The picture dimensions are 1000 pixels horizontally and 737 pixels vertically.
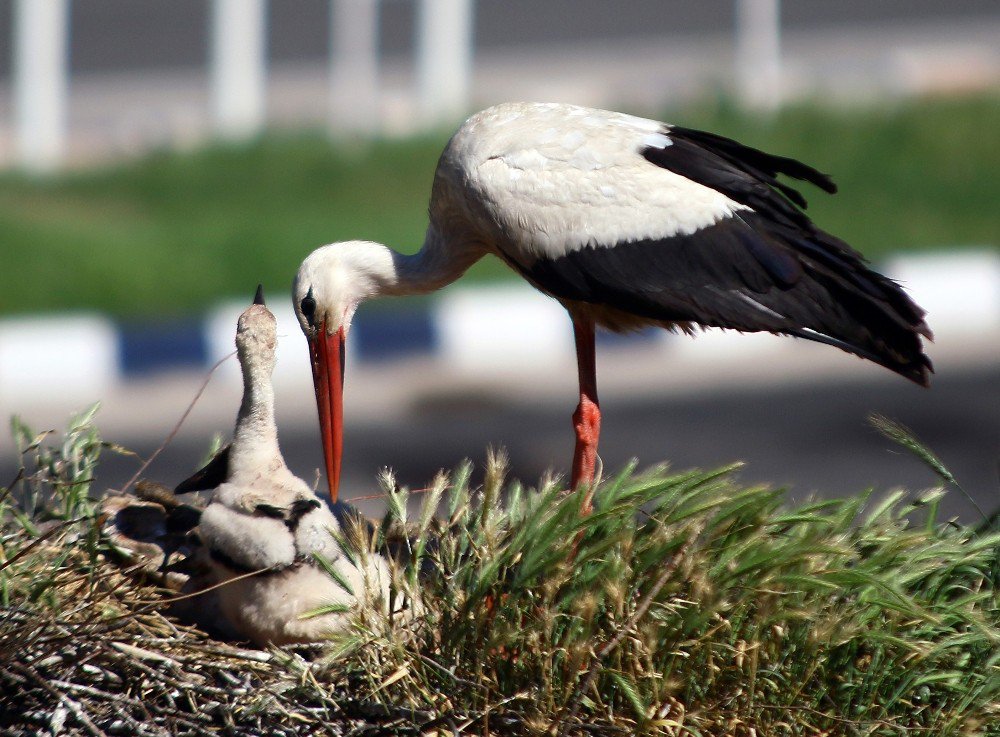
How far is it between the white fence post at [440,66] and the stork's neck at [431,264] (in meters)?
10.4

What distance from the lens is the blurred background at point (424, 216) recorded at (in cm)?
786

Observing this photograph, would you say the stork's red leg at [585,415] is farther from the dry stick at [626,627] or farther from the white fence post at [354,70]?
the white fence post at [354,70]

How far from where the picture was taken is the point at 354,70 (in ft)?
53.0

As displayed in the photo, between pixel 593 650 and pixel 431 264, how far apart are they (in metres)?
1.45

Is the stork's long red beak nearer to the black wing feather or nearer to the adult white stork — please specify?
the adult white stork

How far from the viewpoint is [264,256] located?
34.1ft

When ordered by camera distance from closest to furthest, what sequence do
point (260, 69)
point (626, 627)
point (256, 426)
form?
point (626, 627) → point (256, 426) → point (260, 69)

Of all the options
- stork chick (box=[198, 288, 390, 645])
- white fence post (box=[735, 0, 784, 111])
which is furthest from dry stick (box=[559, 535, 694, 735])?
white fence post (box=[735, 0, 784, 111])

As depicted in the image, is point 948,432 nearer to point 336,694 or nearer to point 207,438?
point 207,438

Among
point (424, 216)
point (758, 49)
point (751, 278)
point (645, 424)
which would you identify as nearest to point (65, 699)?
point (751, 278)

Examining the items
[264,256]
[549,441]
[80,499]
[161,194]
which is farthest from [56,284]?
[80,499]

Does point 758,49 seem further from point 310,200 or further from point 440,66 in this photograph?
point 310,200

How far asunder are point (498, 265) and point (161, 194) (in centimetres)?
331

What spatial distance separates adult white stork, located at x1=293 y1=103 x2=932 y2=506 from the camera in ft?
10.7
